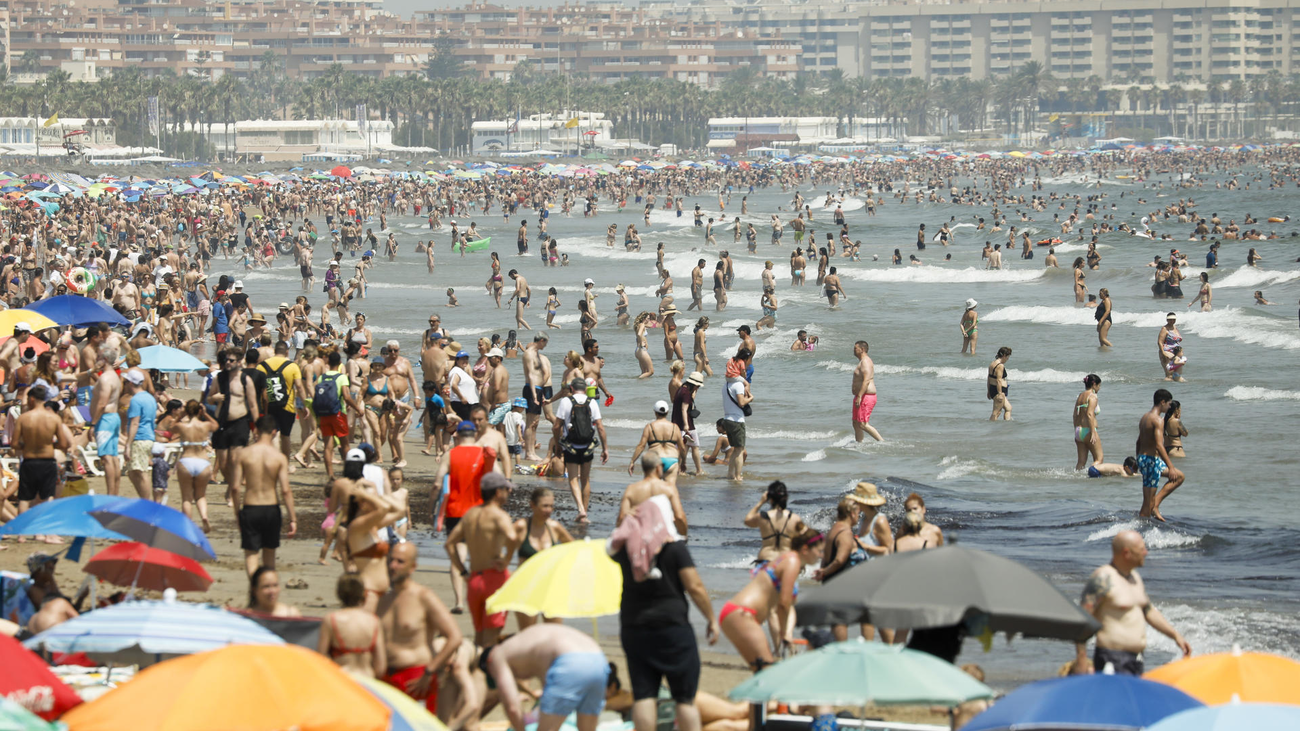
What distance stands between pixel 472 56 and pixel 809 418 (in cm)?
16867

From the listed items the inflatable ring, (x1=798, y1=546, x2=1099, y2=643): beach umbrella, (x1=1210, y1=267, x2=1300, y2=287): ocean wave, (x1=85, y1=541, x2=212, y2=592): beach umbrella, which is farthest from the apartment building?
(x1=798, y1=546, x2=1099, y2=643): beach umbrella

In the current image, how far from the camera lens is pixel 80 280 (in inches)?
837

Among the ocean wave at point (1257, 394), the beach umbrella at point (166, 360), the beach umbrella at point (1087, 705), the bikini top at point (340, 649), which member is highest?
the beach umbrella at point (166, 360)

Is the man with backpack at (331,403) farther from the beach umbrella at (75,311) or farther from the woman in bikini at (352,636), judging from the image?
the woman in bikini at (352,636)

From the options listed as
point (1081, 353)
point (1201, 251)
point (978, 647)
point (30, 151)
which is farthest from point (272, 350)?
point (30, 151)

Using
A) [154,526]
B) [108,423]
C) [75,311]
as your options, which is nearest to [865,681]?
[154,526]

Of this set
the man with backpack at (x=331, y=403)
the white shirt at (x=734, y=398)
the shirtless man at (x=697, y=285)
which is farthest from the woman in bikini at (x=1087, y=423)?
the shirtless man at (x=697, y=285)

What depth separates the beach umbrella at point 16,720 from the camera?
4172 mm

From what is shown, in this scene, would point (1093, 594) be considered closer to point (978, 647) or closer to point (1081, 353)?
point (978, 647)

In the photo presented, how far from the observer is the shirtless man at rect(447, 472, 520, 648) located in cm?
685

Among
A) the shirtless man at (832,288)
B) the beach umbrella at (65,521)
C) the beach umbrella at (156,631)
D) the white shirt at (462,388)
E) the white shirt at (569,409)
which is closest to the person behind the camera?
the beach umbrella at (156,631)

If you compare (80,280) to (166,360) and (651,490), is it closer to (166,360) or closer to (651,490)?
(166,360)

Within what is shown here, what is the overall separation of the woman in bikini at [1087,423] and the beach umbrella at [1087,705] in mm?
9956

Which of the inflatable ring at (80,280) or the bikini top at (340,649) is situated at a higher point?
the inflatable ring at (80,280)
